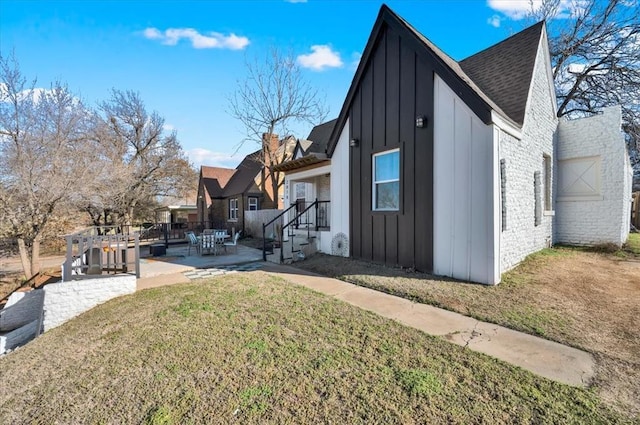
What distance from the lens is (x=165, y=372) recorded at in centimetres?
301

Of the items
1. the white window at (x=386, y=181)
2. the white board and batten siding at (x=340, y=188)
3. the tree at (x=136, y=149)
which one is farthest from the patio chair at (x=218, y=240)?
the tree at (x=136, y=149)

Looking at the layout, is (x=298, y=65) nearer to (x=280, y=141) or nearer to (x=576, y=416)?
(x=280, y=141)

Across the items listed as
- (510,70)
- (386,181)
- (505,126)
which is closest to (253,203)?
(386,181)

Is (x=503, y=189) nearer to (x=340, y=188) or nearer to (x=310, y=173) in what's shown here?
(x=340, y=188)

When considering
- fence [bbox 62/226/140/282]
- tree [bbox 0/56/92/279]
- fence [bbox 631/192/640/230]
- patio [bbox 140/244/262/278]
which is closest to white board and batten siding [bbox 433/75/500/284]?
patio [bbox 140/244/262/278]

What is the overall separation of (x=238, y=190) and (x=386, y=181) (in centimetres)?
1740

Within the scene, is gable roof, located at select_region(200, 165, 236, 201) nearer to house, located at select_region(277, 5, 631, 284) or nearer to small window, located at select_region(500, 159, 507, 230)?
house, located at select_region(277, 5, 631, 284)

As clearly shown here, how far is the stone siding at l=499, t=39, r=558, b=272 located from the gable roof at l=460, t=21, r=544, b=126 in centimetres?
38

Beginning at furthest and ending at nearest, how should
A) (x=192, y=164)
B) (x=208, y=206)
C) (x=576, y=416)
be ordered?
1. (x=192, y=164)
2. (x=208, y=206)
3. (x=576, y=416)

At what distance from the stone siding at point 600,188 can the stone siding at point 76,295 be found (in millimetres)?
13085

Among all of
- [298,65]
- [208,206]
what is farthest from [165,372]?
[208,206]

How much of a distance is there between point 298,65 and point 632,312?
16388 mm

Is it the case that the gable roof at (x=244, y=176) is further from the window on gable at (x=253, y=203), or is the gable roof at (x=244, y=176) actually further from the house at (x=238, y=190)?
the window on gable at (x=253, y=203)

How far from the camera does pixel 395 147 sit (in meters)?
7.29
